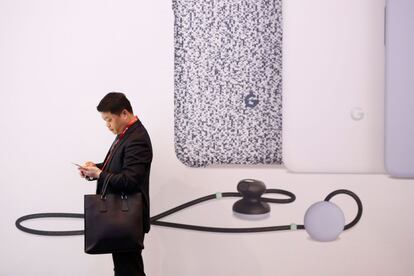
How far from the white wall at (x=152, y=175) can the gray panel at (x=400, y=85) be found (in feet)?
0.48

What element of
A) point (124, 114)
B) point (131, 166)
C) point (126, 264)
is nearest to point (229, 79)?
point (124, 114)

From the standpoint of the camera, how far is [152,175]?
1.79 meters

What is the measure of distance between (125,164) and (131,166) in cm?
2

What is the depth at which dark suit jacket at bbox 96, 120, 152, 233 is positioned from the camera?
1.40 meters

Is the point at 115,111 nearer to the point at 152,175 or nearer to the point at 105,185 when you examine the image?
the point at 105,185

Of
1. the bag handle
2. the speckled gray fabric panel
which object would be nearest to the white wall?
the speckled gray fabric panel

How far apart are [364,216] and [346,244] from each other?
0.42ft

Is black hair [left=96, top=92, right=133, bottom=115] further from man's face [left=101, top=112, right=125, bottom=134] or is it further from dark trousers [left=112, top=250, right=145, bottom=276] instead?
dark trousers [left=112, top=250, right=145, bottom=276]

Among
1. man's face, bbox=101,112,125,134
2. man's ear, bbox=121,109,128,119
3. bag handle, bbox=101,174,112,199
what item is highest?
man's ear, bbox=121,109,128,119

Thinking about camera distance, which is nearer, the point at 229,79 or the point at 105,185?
the point at 105,185

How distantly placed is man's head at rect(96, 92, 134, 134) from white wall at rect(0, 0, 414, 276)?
10.8 inches

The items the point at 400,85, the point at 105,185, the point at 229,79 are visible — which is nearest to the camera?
the point at 105,185

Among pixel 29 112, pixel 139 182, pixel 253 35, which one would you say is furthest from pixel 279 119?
pixel 29 112

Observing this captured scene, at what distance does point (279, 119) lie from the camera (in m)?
1.74
